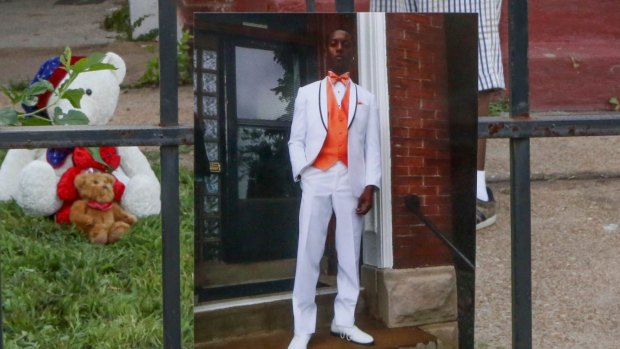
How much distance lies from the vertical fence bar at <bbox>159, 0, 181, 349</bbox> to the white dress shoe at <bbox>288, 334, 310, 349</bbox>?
227 millimetres

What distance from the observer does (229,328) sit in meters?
1.82

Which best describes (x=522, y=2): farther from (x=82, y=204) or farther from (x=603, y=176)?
(x=603, y=176)

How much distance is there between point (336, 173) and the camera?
1850 millimetres

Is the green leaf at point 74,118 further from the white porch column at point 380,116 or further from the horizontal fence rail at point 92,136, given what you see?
the white porch column at point 380,116

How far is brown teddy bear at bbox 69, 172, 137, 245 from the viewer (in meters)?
4.05

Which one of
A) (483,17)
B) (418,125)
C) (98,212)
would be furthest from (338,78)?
(98,212)

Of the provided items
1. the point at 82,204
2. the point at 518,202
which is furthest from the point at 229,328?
the point at 82,204

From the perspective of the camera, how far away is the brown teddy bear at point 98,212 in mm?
4051

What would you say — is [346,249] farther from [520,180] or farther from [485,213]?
[485,213]

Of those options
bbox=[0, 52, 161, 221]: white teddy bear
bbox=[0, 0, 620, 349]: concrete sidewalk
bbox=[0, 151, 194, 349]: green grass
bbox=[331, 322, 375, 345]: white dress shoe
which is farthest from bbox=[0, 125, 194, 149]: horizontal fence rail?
bbox=[0, 52, 161, 221]: white teddy bear

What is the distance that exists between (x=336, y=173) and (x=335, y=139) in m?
0.06

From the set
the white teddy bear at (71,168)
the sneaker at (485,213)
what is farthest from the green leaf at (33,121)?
the sneaker at (485,213)

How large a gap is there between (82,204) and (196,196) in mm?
2446

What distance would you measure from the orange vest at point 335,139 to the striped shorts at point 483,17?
2.88 ft
